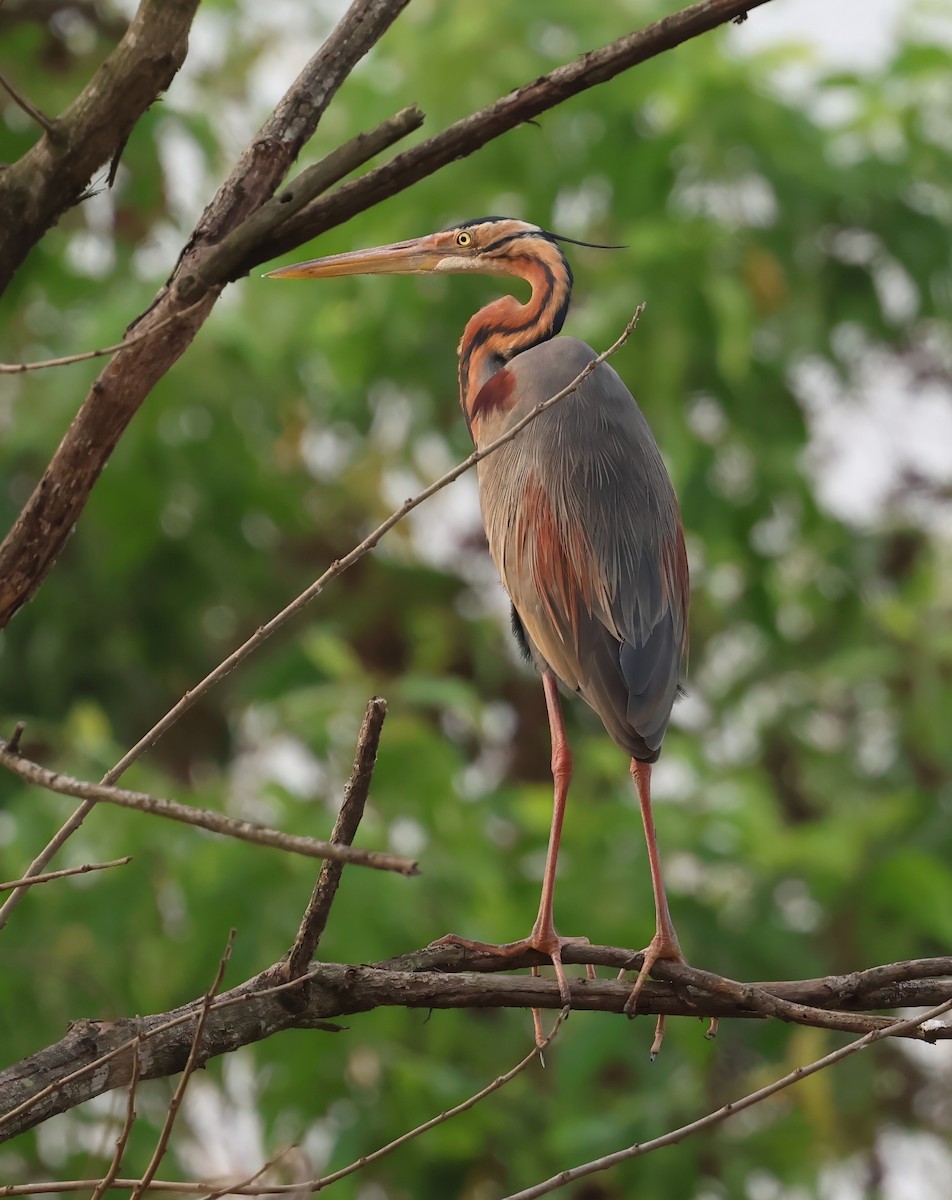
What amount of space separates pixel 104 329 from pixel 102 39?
6.13 feet

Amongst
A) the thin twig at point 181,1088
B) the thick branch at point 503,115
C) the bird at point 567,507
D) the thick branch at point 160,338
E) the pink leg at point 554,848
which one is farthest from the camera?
the bird at point 567,507

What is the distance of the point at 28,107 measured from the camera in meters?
2.45

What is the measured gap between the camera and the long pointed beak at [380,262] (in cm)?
338

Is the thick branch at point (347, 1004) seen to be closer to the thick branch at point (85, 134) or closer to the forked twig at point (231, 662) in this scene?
the forked twig at point (231, 662)

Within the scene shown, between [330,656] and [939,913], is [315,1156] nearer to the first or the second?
[330,656]

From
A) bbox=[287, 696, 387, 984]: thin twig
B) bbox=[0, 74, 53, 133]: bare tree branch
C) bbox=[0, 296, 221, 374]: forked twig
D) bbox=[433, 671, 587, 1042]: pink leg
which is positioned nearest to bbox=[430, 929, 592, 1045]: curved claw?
bbox=[433, 671, 587, 1042]: pink leg

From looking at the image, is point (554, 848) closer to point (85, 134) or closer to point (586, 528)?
point (586, 528)

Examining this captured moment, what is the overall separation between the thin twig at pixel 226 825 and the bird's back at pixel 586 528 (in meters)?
1.55

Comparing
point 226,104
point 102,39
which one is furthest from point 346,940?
point 226,104

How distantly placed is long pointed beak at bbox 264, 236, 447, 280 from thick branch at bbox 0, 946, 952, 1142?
147 cm

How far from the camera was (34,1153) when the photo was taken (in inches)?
255

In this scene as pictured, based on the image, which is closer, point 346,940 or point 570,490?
point 570,490

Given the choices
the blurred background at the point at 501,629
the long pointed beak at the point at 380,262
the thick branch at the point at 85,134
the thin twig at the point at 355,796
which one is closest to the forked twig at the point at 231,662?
the thin twig at the point at 355,796

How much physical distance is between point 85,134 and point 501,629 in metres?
6.84
